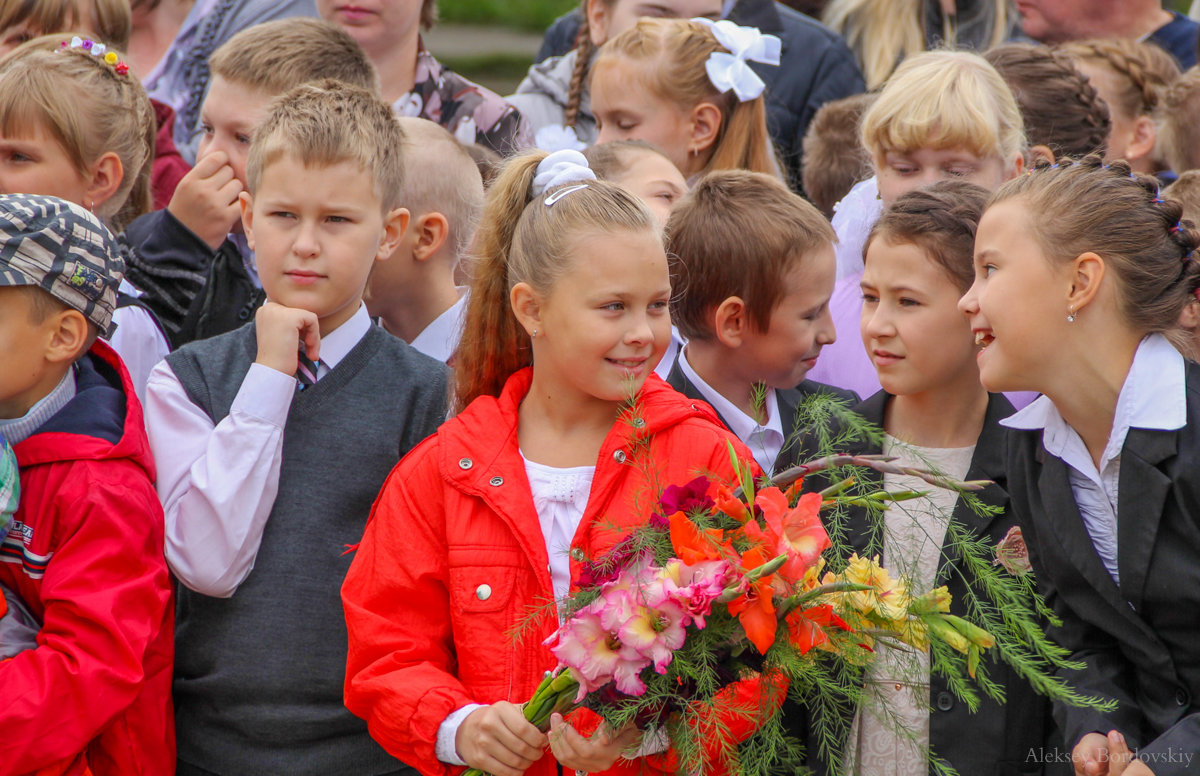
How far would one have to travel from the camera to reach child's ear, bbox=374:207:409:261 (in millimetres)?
3232

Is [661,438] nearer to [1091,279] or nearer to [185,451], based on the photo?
[1091,279]

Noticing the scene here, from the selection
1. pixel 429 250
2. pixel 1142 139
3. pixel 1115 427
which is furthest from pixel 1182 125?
pixel 429 250

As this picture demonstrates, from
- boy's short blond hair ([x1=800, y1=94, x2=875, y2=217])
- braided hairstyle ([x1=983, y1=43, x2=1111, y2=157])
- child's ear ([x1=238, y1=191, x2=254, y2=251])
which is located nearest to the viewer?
child's ear ([x1=238, y1=191, x2=254, y2=251])

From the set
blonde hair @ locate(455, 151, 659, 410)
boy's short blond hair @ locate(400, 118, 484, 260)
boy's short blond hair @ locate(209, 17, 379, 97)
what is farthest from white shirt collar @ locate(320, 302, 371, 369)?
boy's short blond hair @ locate(209, 17, 379, 97)

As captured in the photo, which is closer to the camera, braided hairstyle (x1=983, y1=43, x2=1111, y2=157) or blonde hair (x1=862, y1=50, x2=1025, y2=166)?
blonde hair (x1=862, y1=50, x2=1025, y2=166)

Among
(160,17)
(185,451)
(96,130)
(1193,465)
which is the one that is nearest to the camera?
(1193,465)

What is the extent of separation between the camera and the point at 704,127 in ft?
15.3

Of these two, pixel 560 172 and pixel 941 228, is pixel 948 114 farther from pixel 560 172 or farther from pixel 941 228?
pixel 560 172

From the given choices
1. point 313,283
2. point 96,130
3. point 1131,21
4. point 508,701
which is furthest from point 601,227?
point 1131,21

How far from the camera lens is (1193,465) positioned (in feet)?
7.66

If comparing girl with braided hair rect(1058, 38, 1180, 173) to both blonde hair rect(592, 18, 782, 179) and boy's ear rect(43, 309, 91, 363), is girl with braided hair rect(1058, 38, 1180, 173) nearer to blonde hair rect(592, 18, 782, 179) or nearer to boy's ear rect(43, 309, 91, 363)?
blonde hair rect(592, 18, 782, 179)

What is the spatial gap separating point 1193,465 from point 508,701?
1448 millimetres

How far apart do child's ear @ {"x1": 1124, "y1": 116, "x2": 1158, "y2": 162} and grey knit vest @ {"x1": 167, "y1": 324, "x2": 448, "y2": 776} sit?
3.53 m

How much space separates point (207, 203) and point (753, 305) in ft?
5.78
